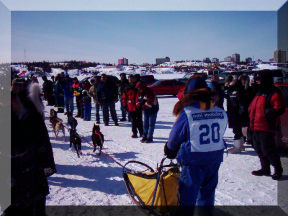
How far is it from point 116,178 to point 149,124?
267 centimetres

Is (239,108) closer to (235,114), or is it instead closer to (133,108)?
(235,114)

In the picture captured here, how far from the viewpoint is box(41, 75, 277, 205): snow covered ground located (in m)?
3.80

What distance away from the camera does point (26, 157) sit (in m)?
2.36

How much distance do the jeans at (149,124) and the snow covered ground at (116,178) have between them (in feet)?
1.02

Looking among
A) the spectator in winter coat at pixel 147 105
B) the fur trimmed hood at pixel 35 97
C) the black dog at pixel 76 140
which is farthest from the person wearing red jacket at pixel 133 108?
the fur trimmed hood at pixel 35 97

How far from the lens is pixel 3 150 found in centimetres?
243

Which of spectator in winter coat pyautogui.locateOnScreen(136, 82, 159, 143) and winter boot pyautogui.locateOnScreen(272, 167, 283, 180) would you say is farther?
spectator in winter coat pyautogui.locateOnScreen(136, 82, 159, 143)

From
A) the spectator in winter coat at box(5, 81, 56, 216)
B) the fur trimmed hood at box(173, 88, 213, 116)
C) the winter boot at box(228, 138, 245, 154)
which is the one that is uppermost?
the fur trimmed hood at box(173, 88, 213, 116)

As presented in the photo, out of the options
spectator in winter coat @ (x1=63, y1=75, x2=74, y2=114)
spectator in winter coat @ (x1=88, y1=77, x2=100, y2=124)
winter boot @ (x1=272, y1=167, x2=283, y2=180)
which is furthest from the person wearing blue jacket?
spectator in winter coat @ (x1=63, y1=75, x2=74, y2=114)

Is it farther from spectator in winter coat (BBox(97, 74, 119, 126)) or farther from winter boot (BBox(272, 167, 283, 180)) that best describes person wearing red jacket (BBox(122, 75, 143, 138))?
winter boot (BBox(272, 167, 283, 180))

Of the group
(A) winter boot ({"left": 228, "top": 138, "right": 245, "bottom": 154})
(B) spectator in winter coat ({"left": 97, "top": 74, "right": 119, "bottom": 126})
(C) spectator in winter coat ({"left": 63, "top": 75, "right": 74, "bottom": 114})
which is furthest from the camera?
(C) spectator in winter coat ({"left": 63, "top": 75, "right": 74, "bottom": 114})

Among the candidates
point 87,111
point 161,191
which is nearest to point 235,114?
point 161,191

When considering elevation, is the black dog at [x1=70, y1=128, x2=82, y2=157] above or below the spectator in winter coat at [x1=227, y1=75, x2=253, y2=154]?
below

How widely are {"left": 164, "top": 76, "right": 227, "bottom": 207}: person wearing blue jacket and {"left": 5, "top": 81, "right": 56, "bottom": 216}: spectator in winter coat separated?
1327 millimetres
